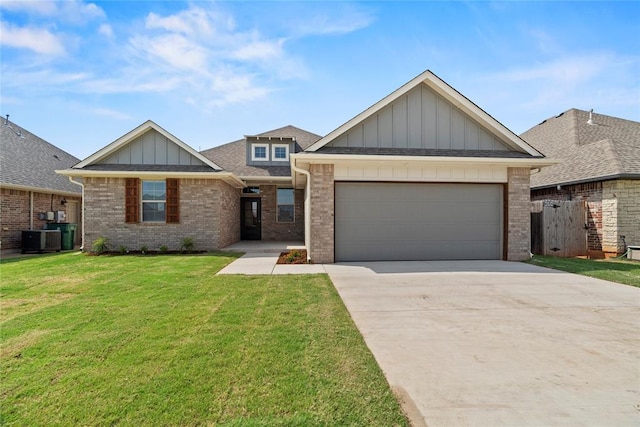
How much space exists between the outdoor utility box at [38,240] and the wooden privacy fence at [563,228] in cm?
1879

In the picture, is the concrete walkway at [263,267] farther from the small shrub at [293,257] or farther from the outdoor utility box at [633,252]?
the outdoor utility box at [633,252]

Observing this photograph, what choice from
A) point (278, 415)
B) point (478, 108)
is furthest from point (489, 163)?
point (278, 415)

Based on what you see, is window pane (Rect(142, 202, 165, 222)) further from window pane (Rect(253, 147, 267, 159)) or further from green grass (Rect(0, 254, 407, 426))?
window pane (Rect(253, 147, 267, 159))

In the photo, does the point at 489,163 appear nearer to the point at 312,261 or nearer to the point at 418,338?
the point at 312,261

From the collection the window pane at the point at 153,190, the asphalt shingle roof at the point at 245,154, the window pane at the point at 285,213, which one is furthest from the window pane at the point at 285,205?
the window pane at the point at 153,190

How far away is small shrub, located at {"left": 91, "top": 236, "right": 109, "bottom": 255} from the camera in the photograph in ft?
35.3

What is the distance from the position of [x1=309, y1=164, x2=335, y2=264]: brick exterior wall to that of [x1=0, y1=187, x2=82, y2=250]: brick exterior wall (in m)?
12.2

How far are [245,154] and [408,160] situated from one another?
10666 millimetres

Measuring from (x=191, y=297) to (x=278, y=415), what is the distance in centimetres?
366

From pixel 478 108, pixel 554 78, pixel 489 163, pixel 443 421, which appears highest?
pixel 554 78

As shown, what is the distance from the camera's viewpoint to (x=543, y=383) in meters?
2.77

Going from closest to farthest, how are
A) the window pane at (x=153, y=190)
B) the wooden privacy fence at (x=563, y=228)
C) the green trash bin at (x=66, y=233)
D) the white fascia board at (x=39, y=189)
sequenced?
the wooden privacy fence at (x=563, y=228) → the window pane at (x=153, y=190) → the white fascia board at (x=39, y=189) → the green trash bin at (x=66, y=233)

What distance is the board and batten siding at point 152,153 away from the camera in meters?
11.5

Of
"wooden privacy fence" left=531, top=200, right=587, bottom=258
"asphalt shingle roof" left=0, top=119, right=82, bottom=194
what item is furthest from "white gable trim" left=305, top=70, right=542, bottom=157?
"asphalt shingle roof" left=0, top=119, right=82, bottom=194
